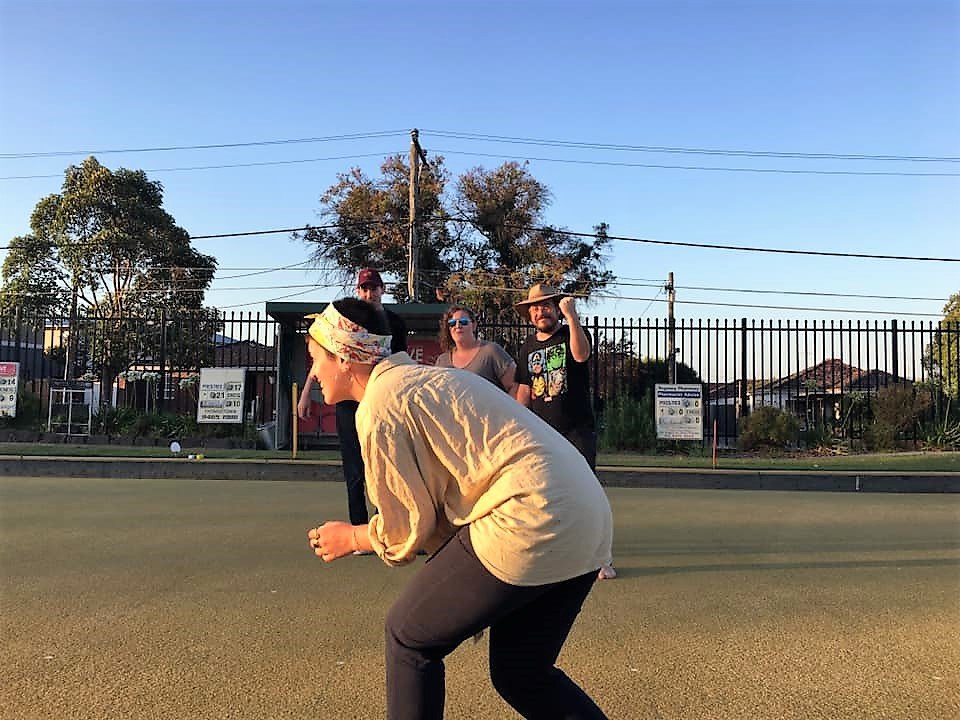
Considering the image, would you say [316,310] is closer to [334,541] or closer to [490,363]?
[490,363]

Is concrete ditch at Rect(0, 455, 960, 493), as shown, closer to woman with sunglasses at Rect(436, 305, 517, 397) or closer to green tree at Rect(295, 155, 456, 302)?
woman with sunglasses at Rect(436, 305, 517, 397)

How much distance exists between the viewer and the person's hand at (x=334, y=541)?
1.90 metres

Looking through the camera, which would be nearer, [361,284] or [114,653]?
[114,653]

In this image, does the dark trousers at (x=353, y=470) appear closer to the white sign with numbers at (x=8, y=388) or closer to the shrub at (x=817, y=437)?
the shrub at (x=817, y=437)

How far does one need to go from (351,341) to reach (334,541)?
0.50 m

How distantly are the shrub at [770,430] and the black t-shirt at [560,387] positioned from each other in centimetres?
1187

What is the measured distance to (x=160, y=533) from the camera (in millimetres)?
5926

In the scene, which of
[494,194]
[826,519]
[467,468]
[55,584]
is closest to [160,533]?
[55,584]

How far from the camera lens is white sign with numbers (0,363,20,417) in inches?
634

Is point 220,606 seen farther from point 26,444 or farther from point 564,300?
point 26,444

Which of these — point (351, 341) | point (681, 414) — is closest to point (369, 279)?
point (351, 341)

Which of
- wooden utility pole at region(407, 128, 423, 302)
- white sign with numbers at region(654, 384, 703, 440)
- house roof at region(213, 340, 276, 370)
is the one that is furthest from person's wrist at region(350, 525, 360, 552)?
wooden utility pole at region(407, 128, 423, 302)

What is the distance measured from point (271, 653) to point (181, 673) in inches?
14.3

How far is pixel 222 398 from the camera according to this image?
15523mm
